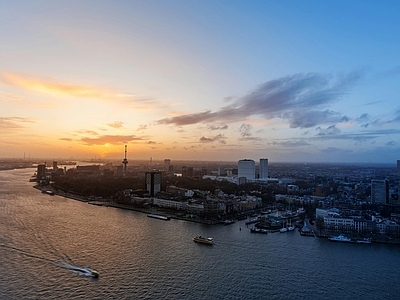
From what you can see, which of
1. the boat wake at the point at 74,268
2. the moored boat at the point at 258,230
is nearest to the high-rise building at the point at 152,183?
the moored boat at the point at 258,230

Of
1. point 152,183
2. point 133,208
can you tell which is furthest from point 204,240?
point 152,183

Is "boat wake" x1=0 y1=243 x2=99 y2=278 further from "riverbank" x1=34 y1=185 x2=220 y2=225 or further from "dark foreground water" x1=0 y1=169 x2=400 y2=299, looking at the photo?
"riverbank" x1=34 y1=185 x2=220 y2=225

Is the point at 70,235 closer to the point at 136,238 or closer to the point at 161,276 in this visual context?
the point at 136,238

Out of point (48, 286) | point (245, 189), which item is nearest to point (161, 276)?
point (48, 286)

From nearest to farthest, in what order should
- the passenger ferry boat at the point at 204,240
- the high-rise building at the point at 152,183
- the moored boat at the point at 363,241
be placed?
the passenger ferry boat at the point at 204,240, the moored boat at the point at 363,241, the high-rise building at the point at 152,183

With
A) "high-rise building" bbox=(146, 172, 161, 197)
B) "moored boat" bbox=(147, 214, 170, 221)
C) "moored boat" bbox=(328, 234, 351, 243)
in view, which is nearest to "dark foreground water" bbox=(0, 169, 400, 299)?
"moored boat" bbox=(328, 234, 351, 243)

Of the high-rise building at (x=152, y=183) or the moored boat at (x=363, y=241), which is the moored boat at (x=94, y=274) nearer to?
the moored boat at (x=363, y=241)

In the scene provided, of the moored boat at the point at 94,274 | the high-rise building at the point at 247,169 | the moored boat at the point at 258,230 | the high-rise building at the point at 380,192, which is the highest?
the high-rise building at the point at 247,169
